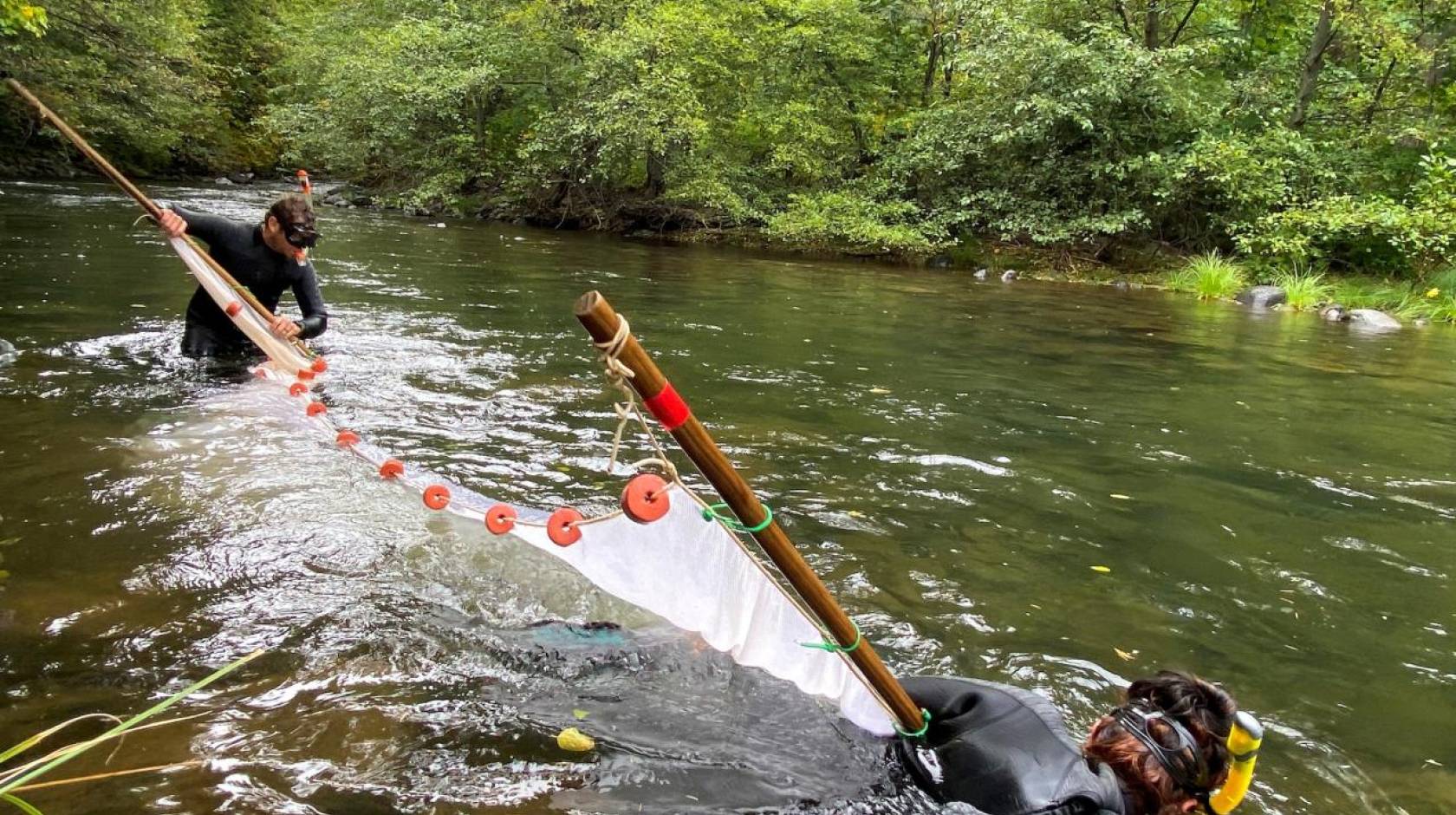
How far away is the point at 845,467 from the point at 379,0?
28320 mm

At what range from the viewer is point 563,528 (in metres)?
2.70

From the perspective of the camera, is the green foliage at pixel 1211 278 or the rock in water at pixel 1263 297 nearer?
the rock in water at pixel 1263 297

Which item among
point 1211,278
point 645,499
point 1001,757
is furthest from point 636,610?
point 1211,278

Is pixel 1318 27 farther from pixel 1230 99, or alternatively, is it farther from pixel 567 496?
pixel 567 496

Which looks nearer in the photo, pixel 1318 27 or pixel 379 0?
pixel 1318 27

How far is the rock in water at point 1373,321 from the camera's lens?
41.4 ft

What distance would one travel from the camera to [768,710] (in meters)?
2.83

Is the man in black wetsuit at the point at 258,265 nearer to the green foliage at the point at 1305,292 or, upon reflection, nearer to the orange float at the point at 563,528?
the orange float at the point at 563,528

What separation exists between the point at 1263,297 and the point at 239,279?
15269mm

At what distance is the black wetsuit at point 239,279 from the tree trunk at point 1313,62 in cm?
1928

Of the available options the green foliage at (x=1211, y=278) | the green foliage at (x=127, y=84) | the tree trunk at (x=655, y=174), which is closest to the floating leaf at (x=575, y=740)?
the green foliage at (x=1211, y=278)

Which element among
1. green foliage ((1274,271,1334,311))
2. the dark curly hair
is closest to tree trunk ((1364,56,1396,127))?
green foliage ((1274,271,1334,311))

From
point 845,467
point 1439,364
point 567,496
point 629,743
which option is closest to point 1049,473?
point 845,467

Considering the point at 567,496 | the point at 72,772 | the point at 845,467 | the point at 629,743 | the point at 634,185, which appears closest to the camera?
the point at 72,772
